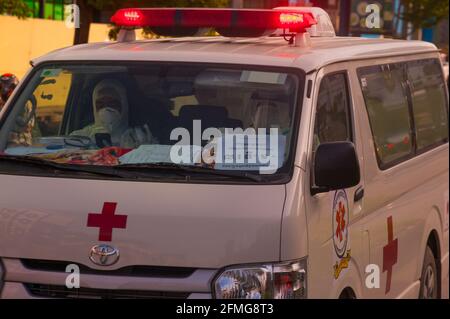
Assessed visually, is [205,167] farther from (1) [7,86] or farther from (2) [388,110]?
(1) [7,86]

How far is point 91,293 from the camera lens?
463cm

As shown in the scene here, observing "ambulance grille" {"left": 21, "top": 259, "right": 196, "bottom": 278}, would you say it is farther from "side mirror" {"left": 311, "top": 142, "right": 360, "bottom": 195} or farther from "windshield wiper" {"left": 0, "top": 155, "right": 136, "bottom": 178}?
"side mirror" {"left": 311, "top": 142, "right": 360, "bottom": 195}

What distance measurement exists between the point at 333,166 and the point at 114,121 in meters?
1.20

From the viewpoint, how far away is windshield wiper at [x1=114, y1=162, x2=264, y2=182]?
15.8ft

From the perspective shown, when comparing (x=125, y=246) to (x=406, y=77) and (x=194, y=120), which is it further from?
(x=406, y=77)

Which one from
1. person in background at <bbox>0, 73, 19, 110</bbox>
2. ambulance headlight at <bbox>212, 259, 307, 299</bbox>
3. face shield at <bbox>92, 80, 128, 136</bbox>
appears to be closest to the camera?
ambulance headlight at <bbox>212, 259, 307, 299</bbox>

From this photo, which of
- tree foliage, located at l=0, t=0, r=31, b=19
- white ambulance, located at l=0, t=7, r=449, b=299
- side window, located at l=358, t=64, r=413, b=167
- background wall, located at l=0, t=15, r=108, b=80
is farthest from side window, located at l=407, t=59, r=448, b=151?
background wall, located at l=0, t=15, r=108, b=80

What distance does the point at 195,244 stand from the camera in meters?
4.57

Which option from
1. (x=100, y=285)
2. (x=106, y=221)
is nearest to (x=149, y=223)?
(x=106, y=221)

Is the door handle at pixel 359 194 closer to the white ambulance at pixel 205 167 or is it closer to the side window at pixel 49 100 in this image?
the white ambulance at pixel 205 167

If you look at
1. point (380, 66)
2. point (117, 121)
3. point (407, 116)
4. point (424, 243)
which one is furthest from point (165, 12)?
point (424, 243)

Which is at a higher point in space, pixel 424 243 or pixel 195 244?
pixel 195 244

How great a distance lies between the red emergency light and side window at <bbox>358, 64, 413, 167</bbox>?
0.60 meters
